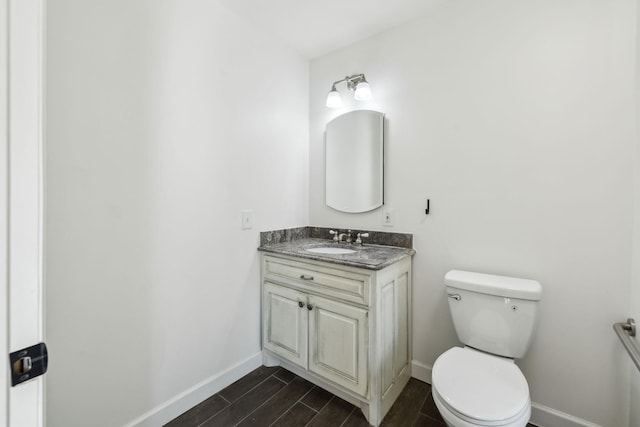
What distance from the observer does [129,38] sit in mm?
1303

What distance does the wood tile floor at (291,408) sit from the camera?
1.48 metres

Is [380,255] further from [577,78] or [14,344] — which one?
[14,344]

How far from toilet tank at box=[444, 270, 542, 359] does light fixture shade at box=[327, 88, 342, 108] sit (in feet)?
4.79

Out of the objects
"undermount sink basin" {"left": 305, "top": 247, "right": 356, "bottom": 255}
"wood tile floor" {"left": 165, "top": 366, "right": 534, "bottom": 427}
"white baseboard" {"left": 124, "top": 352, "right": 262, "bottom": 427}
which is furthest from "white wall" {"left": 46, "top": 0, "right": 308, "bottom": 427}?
"undermount sink basin" {"left": 305, "top": 247, "right": 356, "bottom": 255}

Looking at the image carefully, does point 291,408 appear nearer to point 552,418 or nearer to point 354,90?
point 552,418

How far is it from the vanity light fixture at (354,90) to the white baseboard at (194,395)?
76.6 inches

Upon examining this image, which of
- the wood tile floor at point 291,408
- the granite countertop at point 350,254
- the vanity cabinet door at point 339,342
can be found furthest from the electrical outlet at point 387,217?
the wood tile floor at point 291,408

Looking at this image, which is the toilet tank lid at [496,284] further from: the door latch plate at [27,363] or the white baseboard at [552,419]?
the door latch plate at [27,363]

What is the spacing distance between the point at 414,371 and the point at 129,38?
2.50 metres

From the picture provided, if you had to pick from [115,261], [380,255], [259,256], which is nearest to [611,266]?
[380,255]

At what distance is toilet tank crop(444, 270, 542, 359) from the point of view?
134 centimetres

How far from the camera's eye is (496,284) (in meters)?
1.40

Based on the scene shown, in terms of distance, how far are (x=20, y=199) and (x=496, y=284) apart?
69.7 inches

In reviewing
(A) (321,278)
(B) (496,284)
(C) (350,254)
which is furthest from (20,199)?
(B) (496,284)
